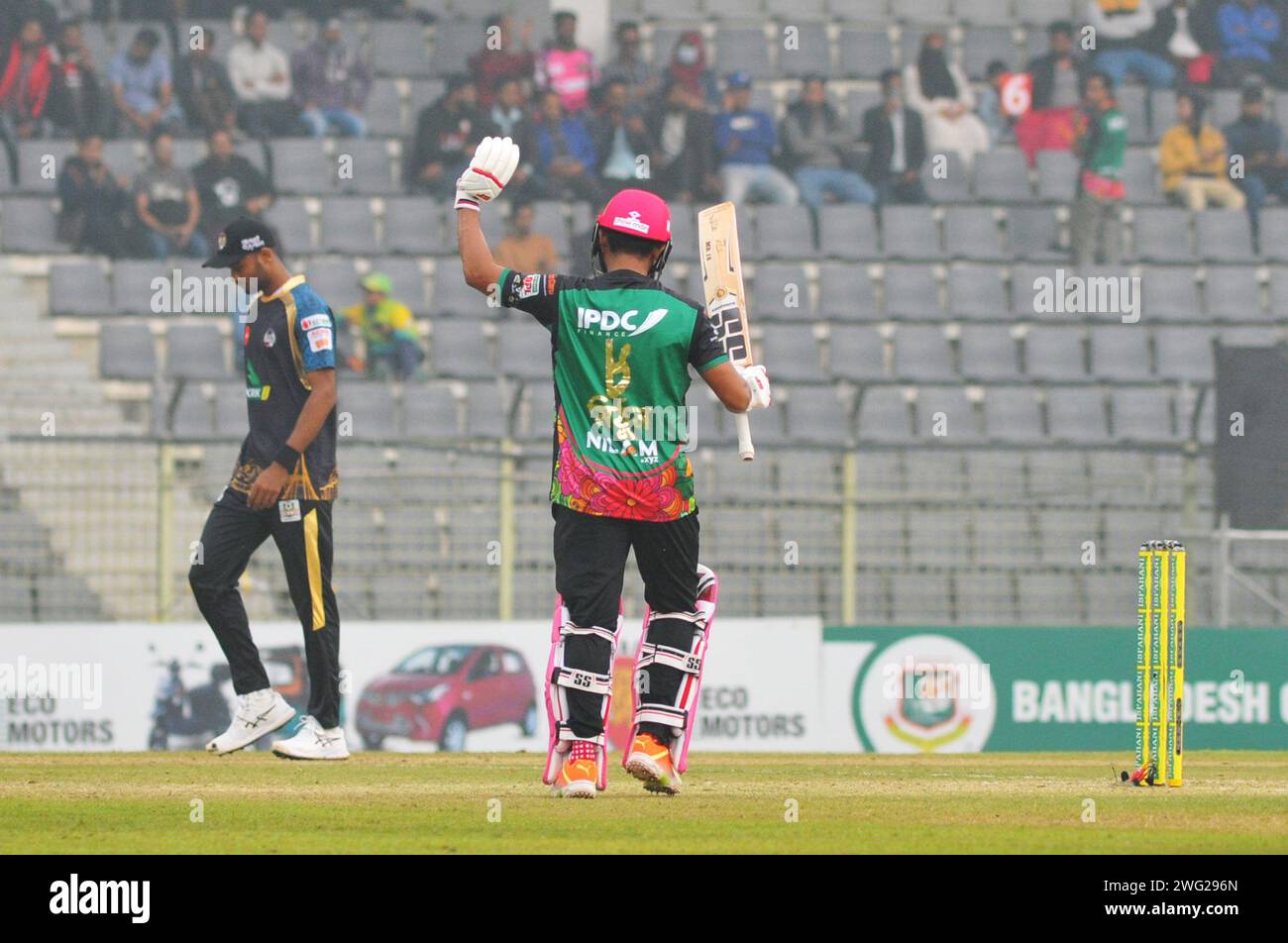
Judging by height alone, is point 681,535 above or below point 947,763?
above

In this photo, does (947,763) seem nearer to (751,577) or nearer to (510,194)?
(751,577)

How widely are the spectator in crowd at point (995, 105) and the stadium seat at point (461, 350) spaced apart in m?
6.38

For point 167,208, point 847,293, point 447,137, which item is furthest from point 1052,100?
point 167,208

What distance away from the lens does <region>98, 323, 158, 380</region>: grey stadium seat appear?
19.6 m

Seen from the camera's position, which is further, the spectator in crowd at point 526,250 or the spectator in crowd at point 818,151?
the spectator in crowd at point 818,151

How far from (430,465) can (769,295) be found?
6.19m

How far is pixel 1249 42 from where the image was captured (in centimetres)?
2406

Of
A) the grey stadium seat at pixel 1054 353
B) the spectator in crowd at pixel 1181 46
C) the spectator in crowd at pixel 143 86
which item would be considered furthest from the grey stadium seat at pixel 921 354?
the spectator in crowd at pixel 143 86

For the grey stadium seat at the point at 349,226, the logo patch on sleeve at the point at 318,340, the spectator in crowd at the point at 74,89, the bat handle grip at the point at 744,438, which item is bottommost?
the bat handle grip at the point at 744,438

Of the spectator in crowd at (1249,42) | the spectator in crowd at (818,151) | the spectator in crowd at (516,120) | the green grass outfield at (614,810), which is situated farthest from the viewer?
the spectator in crowd at (1249,42)

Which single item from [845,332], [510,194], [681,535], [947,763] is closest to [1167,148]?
[845,332]

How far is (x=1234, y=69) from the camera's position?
24.0 meters

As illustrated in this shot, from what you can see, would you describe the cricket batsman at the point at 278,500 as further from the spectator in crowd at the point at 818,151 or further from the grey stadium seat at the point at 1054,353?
the spectator in crowd at the point at 818,151

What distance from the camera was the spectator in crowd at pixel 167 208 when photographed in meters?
20.4
